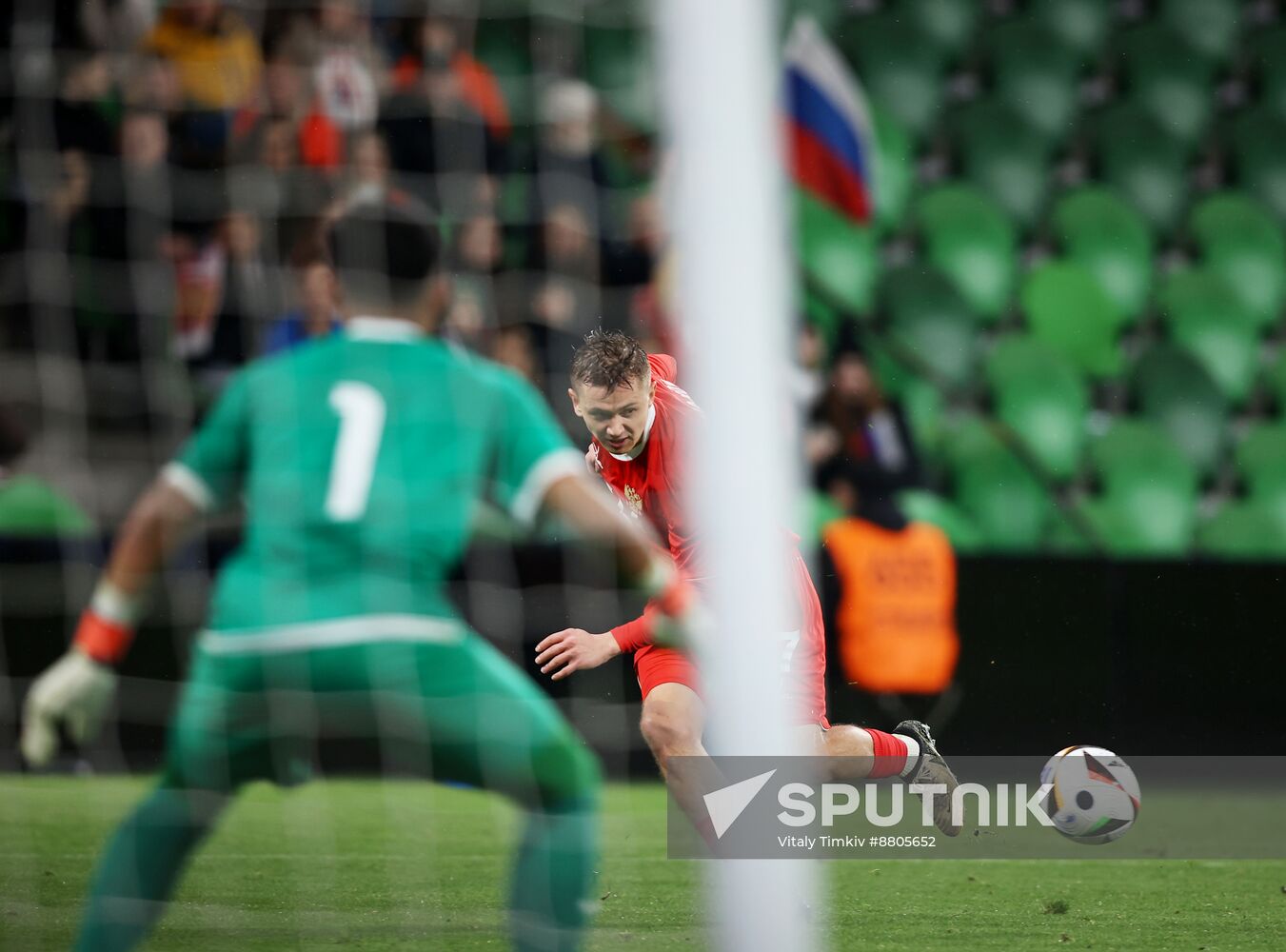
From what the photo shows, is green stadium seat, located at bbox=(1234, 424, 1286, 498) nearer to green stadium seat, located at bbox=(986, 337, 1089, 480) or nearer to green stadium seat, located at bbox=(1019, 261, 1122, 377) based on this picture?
green stadium seat, located at bbox=(1019, 261, 1122, 377)

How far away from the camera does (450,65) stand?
675 cm

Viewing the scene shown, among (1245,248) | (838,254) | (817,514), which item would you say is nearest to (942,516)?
(817,514)

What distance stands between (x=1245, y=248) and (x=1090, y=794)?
21.0 feet

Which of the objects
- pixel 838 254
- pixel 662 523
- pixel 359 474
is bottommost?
pixel 662 523

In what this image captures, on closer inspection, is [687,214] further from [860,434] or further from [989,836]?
[860,434]

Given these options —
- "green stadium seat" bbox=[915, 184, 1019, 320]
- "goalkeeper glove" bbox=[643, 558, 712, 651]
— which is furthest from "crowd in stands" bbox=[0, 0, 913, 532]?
"green stadium seat" bbox=[915, 184, 1019, 320]

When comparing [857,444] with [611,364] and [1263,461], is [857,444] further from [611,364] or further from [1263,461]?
[611,364]

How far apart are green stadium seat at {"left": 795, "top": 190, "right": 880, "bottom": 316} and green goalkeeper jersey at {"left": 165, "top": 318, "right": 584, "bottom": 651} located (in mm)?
7463

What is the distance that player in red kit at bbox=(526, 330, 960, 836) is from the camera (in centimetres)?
461

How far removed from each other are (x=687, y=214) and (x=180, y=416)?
447cm

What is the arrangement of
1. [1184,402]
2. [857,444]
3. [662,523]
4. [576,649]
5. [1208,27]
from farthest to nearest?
[1208,27], [1184,402], [857,444], [662,523], [576,649]

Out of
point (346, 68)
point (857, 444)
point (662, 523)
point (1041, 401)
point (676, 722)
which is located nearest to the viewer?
A: point (676, 722)

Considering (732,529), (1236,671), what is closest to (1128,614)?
(1236,671)

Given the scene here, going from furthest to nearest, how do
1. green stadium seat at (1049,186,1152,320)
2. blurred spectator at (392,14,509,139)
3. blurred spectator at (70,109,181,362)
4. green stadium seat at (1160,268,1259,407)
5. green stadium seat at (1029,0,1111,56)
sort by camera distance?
1. green stadium seat at (1029,0,1111,56)
2. green stadium seat at (1049,186,1152,320)
3. green stadium seat at (1160,268,1259,407)
4. blurred spectator at (392,14,509,139)
5. blurred spectator at (70,109,181,362)
